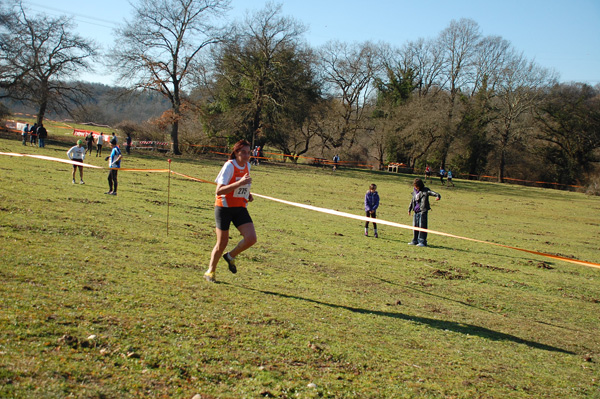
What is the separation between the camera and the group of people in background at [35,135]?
116ft

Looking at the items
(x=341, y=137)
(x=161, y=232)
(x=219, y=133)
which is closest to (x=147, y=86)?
(x=219, y=133)

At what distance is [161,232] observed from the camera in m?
10.9

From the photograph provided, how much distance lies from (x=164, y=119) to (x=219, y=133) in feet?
24.5

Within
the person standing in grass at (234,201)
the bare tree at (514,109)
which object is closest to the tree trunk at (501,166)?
the bare tree at (514,109)

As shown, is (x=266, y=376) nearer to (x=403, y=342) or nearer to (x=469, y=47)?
(x=403, y=342)

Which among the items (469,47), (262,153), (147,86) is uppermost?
(469,47)

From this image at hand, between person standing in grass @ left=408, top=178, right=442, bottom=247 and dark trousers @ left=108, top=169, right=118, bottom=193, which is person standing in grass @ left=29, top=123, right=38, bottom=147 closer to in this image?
dark trousers @ left=108, top=169, right=118, bottom=193

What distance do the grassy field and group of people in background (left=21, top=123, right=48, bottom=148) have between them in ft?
81.1

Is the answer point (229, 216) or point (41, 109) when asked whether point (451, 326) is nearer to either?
point (229, 216)

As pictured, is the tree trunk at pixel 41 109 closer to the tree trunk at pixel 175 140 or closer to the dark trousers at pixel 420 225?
the tree trunk at pixel 175 140

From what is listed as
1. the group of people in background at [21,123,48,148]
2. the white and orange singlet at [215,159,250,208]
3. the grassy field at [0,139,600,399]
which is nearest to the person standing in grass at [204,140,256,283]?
the white and orange singlet at [215,159,250,208]

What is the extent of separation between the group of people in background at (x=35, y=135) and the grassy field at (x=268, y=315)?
81.1 ft

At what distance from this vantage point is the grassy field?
420 centimetres

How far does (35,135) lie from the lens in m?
37.6
